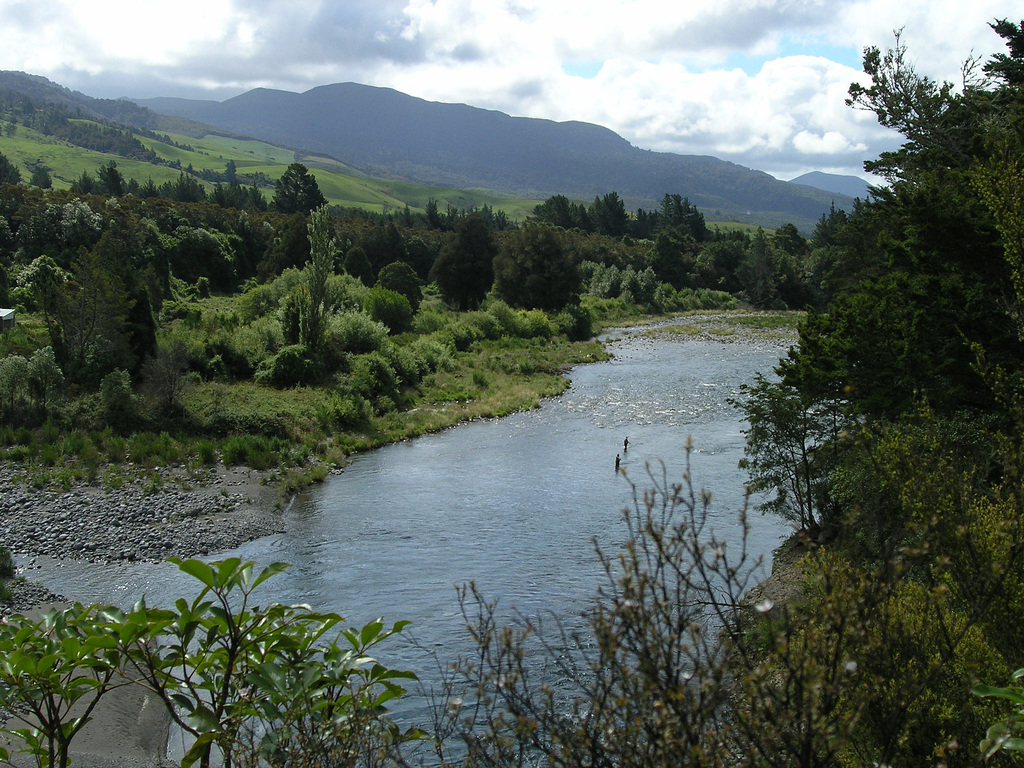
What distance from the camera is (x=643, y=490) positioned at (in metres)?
7.49

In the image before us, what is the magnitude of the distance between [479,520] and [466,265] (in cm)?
4198

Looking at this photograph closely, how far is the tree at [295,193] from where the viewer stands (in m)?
95.2

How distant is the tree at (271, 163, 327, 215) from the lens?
312 ft

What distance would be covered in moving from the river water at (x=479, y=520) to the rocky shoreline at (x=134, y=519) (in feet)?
2.27

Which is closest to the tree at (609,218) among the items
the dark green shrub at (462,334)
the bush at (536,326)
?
the bush at (536,326)

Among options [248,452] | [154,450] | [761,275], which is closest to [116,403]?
[154,450]

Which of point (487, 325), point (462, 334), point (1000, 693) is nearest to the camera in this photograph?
point (1000, 693)

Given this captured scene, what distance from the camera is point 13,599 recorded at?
13367 millimetres

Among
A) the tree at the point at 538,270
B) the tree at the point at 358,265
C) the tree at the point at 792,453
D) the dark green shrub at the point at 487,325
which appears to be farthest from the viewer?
the tree at the point at 358,265

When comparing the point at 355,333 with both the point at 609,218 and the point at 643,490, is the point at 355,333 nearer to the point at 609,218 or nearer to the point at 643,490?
the point at 643,490

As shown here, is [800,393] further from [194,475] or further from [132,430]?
[132,430]

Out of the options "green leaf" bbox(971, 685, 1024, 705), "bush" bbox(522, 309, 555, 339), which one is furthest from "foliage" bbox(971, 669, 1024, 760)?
"bush" bbox(522, 309, 555, 339)

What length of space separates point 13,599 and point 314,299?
22.1 meters

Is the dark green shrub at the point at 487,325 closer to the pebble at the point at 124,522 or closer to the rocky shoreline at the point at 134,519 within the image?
the rocky shoreline at the point at 134,519
